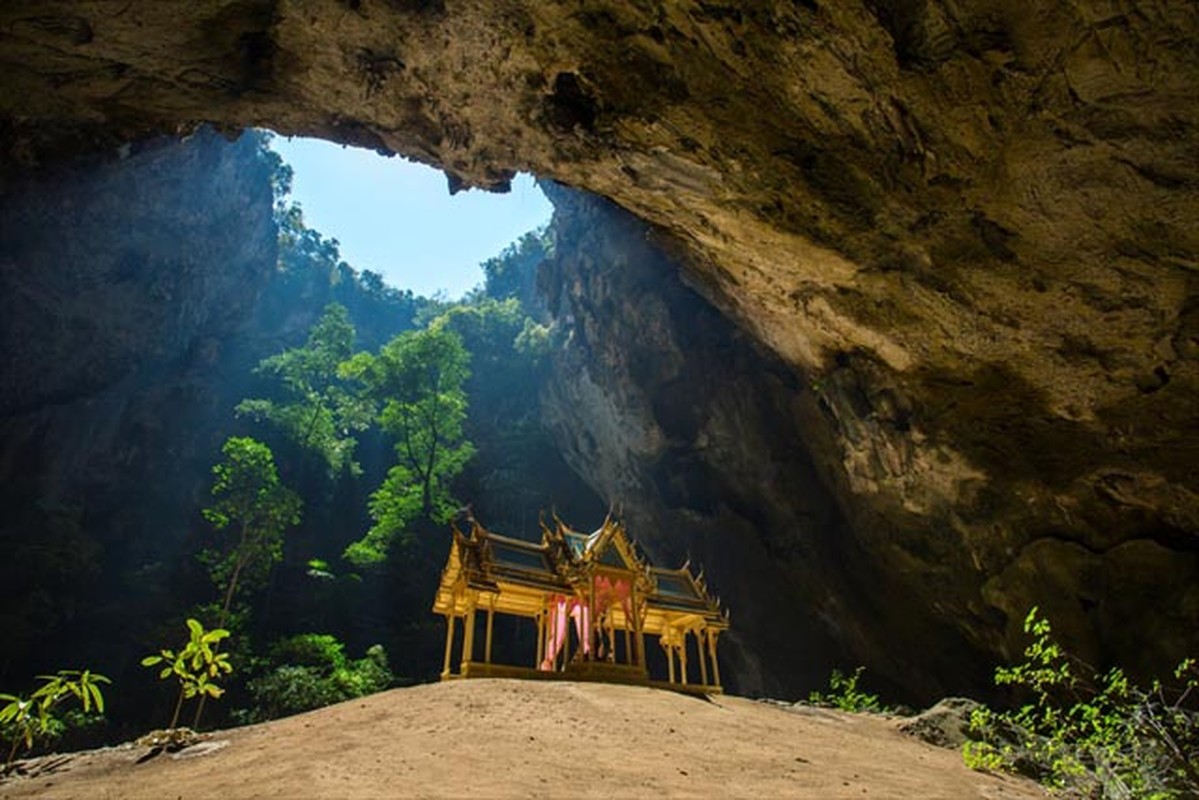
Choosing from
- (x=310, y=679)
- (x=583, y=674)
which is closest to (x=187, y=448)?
(x=310, y=679)

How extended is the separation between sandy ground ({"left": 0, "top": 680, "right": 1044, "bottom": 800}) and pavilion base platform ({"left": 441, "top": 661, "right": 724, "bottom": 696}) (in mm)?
1874

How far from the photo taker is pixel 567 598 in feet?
44.9

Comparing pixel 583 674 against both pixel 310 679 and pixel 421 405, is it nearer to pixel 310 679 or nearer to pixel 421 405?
pixel 310 679

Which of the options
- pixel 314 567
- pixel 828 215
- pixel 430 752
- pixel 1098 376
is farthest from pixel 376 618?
pixel 1098 376

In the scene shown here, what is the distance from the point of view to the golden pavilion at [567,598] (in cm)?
1240

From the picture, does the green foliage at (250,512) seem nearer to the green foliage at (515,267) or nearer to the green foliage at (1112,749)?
the green foliage at (1112,749)

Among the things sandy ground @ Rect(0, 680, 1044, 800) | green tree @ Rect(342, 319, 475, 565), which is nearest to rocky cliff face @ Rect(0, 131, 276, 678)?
green tree @ Rect(342, 319, 475, 565)

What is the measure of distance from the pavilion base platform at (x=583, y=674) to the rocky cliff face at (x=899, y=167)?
675 centimetres

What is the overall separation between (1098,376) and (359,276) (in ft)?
160

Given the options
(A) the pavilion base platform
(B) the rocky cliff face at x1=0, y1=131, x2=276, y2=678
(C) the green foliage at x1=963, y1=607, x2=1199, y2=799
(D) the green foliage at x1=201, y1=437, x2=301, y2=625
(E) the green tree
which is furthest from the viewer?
(E) the green tree

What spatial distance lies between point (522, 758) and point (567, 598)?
25.2 ft

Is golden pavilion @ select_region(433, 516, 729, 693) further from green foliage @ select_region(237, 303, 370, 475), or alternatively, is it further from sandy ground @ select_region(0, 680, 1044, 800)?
green foliage @ select_region(237, 303, 370, 475)

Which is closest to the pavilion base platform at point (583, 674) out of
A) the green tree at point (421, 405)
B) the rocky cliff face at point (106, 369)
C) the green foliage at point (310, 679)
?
the green foliage at point (310, 679)

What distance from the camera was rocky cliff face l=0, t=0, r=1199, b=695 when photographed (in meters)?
7.79
